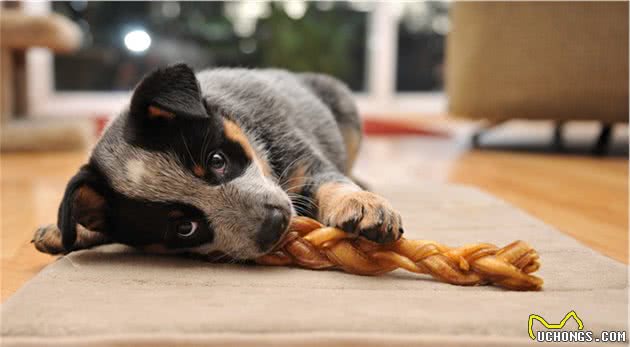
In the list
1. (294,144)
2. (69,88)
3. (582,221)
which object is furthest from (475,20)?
(69,88)

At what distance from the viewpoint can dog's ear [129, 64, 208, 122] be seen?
149 centimetres

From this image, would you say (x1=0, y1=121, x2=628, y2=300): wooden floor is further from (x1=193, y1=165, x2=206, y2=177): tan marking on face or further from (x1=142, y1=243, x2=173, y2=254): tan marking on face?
(x1=193, y1=165, x2=206, y2=177): tan marking on face

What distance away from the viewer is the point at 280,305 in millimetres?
1218

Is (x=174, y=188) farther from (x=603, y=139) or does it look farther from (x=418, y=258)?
(x=603, y=139)

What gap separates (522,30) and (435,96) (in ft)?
15.7

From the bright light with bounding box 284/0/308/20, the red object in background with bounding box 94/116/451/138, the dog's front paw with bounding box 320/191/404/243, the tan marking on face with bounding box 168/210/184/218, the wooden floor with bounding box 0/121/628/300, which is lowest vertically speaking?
the red object in background with bounding box 94/116/451/138

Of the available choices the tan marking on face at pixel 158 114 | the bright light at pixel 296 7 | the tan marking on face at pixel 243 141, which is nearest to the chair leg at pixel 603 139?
the tan marking on face at pixel 243 141

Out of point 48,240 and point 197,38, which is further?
point 197,38

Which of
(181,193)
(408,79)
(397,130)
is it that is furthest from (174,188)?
(408,79)

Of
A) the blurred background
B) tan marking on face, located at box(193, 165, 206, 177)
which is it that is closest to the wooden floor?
the blurred background

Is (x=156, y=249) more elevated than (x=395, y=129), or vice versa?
(x=156, y=249)

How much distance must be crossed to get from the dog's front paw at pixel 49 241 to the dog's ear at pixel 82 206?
141 mm

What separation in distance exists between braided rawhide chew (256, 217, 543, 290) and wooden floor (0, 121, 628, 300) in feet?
1.83

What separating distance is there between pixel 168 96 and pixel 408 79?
297 inches
